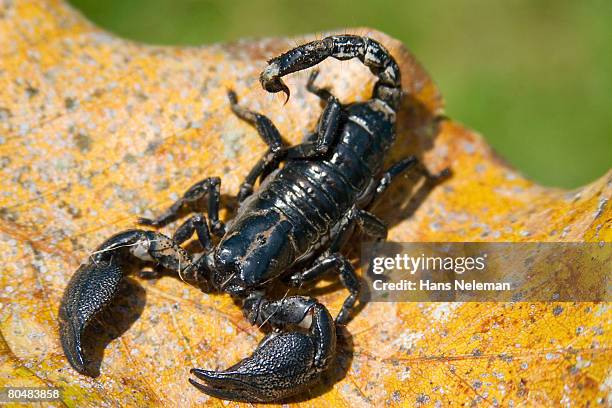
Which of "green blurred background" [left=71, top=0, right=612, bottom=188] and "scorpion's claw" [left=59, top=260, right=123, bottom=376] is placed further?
"green blurred background" [left=71, top=0, right=612, bottom=188]

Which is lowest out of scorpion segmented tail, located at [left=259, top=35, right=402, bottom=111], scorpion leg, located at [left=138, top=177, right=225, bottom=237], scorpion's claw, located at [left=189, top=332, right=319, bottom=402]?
scorpion's claw, located at [left=189, top=332, right=319, bottom=402]

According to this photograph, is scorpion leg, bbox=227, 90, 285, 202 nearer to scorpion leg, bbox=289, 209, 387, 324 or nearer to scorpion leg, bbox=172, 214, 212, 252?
scorpion leg, bbox=172, 214, 212, 252

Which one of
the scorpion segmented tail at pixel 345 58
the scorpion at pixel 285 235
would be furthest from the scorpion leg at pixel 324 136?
the scorpion segmented tail at pixel 345 58

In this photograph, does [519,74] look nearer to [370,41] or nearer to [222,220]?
[370,41]

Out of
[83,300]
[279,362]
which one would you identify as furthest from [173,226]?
[279,362]

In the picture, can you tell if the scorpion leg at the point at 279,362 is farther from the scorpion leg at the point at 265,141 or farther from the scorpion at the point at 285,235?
the scorpion leg at the point at 265,141

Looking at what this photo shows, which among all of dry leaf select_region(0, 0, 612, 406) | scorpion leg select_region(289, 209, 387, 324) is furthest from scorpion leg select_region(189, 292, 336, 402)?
scorpion leg select_region(289, 209, 387, 324)
